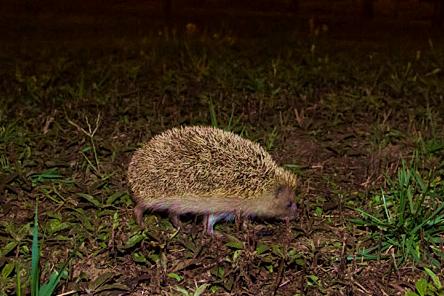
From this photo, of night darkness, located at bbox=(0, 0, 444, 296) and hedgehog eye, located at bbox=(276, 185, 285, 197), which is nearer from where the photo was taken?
night darkness, located at bbox=(0, 0, 444, 296)

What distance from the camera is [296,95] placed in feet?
22.9

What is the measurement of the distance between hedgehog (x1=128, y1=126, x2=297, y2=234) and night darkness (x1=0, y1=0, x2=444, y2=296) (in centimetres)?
3

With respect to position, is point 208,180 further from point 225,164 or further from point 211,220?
point 211,220

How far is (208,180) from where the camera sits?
12.6 feet

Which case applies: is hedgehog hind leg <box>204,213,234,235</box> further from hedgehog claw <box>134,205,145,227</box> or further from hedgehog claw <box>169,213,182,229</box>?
hedgehog claw <box>134,205,145,227</box>

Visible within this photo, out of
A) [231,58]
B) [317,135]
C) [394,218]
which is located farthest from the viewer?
[231,58]

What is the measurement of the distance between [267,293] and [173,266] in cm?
58

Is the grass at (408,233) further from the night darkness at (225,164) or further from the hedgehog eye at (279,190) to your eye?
the hedgehog eye at (279,190)

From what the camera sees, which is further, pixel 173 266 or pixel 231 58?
pixel 231 58

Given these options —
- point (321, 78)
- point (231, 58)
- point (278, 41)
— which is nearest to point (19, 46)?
point (231, 58)

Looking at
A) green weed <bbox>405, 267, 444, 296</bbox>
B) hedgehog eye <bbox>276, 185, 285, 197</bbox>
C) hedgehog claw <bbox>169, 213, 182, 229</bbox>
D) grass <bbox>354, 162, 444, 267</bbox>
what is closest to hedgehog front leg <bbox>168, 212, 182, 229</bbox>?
hedgehog claw <bbox>169, 213, 182, 229</bbox>

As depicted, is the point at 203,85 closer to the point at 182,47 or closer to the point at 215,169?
the point at 182,47

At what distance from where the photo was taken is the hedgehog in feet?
12.6

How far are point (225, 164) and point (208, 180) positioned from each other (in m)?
0.16
